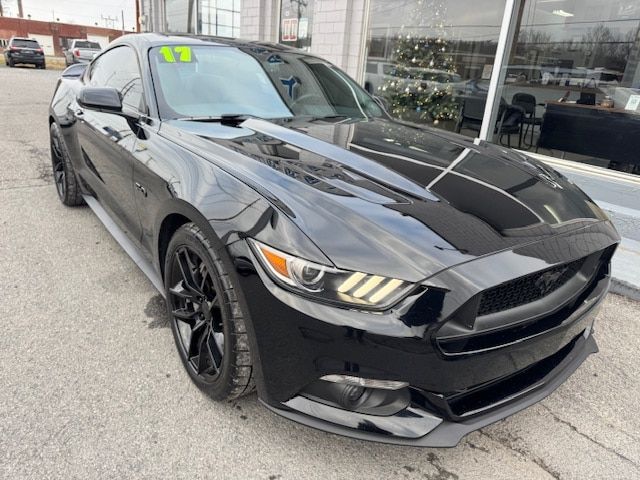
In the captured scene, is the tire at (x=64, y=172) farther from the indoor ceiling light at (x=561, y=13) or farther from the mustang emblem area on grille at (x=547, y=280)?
the indoor ceiling light at (x=561, y=13)

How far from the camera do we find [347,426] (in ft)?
5.08

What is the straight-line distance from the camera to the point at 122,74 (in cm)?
317

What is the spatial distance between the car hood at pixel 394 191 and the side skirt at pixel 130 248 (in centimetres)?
74

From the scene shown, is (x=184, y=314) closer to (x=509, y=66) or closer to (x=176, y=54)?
(x=176, y=54)

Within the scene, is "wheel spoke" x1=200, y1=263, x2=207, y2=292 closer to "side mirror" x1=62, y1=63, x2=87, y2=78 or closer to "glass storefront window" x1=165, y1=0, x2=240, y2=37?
"side mirror" x1=62, y1=63, x2=87, y2=78

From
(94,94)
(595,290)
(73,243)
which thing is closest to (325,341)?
(595,290)

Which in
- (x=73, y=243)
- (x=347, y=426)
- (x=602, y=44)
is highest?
(x=602, y=44)

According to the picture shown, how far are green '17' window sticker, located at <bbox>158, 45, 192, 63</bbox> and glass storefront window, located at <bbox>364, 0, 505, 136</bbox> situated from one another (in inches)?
176

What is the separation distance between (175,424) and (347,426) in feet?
2.70

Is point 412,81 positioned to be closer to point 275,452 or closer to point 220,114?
point 220,114

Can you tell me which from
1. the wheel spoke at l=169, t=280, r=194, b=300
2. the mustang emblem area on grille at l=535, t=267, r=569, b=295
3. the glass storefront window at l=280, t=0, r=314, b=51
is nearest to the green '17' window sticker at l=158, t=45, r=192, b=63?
the wheel spoke at l=169, t=280, r=194, b=300

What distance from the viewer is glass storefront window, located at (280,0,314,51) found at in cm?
903

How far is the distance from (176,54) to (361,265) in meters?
2.09

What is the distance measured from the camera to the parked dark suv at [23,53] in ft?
85.3
